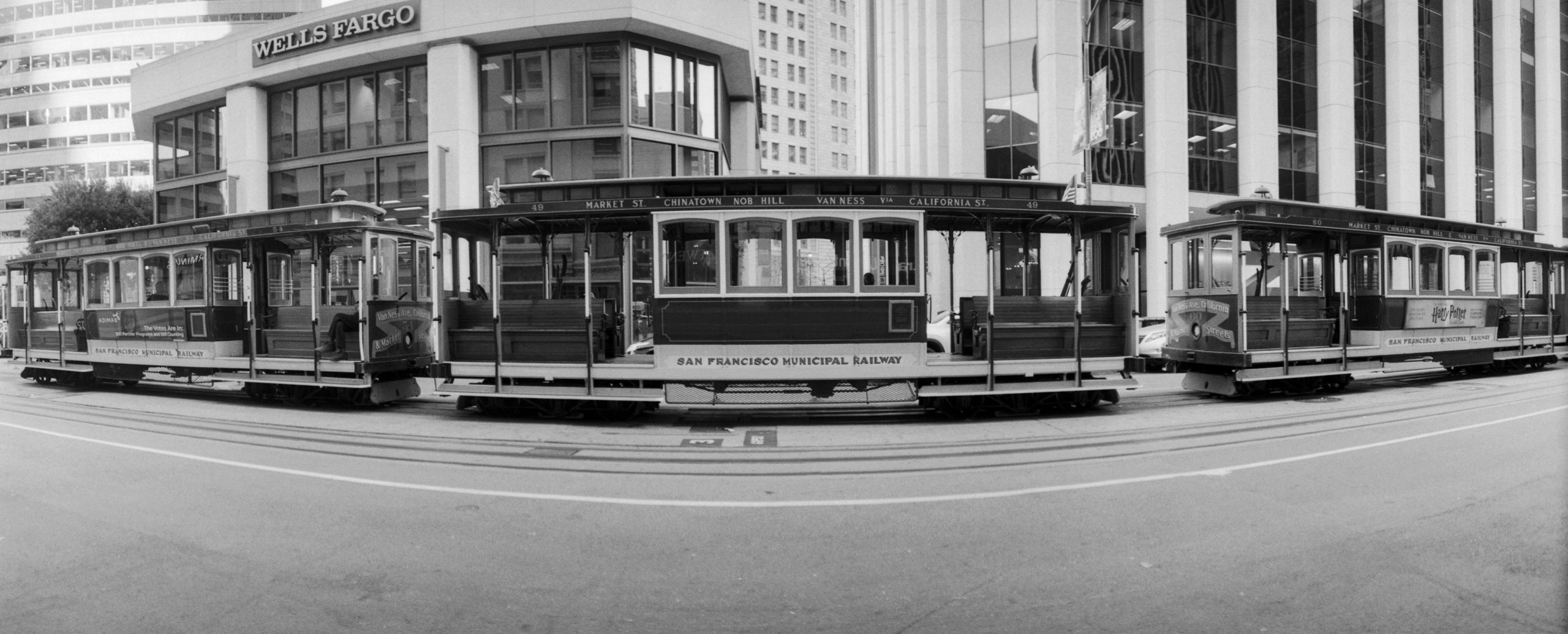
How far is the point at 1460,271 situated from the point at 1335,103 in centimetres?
1867

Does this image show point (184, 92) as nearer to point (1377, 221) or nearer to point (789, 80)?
point (1377, 221)

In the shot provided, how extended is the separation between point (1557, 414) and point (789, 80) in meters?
79.9

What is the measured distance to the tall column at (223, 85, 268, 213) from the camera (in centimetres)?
2450

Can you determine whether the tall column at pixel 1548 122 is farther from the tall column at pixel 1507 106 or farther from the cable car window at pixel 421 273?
the cable car window at pixel 421 273

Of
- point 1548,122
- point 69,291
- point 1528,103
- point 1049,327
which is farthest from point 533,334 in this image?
point 1548,122

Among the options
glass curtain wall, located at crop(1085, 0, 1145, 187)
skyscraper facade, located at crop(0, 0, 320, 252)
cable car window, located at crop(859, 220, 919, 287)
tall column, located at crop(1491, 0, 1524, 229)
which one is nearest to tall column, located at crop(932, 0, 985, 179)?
glass curtain wall, located at crop(1085, 0, 1145, 187)

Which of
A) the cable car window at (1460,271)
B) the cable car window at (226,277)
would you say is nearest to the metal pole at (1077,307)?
the cable car window at (1460,271)

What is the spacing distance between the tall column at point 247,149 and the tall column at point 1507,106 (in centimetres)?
5304

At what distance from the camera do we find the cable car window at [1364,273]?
1420cm

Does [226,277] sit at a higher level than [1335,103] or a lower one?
lower

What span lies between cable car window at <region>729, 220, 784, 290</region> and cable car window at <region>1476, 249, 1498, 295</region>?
587 inches

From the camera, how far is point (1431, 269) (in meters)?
14.6

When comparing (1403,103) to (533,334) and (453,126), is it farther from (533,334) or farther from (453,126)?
(533,334)

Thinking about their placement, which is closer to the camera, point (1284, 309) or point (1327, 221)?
point (1284, 309)
